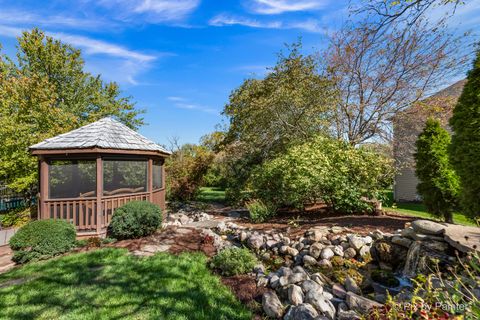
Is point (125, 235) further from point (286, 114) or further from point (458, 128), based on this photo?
point (458, 128)

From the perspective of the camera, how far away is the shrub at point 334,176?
24.5 ft

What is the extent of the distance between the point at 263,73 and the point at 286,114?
2823 millimetres

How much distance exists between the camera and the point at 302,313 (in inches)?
115

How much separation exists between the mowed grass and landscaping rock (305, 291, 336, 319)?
0.86 meters

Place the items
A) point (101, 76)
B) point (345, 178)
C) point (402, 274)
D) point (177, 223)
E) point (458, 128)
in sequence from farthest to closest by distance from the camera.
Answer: point (101, 76), point (177, 223), point (345, 178), point (458, 128), point (402, 274)

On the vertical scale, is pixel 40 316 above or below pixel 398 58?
below

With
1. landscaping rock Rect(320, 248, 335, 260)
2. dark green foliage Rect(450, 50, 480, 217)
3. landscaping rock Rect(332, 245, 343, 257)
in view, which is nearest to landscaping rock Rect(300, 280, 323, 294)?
landscaping rock Rect(320, 248, 335, 260)

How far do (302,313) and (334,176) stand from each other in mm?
5284

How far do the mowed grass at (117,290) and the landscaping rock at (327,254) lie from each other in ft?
7.21

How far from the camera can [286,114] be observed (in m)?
9.76

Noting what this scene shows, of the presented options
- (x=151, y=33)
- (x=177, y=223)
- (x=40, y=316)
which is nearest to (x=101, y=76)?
(x=151, y=33)

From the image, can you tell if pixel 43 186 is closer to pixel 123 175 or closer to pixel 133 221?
pixel 133 221

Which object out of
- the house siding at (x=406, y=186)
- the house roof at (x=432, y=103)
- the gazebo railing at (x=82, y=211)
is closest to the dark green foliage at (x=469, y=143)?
the house roof at (x=432, y=103)

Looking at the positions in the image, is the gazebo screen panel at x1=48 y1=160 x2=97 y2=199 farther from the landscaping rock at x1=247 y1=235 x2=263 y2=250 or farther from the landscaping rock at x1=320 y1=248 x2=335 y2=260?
the landscaping rock at x1=320 y1=248 x2=335 y2=260
